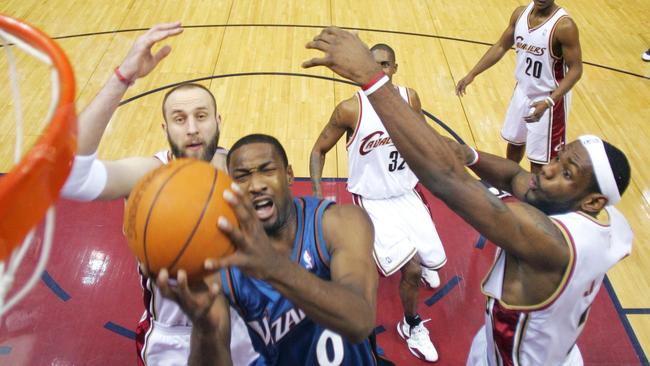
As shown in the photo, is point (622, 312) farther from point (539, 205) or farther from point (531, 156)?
point (539, 205)

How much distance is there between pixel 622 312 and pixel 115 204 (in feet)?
14.4

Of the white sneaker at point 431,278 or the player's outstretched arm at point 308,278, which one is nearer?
the player's outstretched arm at point 308,278

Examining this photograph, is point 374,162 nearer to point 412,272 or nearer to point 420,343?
point 412,272

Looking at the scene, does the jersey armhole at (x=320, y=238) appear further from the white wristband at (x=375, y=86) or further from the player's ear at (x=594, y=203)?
the player's ear at (x=594, y=203)

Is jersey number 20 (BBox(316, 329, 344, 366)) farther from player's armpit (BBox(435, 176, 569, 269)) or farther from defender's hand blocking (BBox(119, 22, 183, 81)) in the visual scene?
defender's hand blocking (BBox(119, 22, 183, 81))

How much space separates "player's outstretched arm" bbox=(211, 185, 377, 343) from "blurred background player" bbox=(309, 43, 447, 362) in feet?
5.91

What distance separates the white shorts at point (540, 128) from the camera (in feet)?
16.1

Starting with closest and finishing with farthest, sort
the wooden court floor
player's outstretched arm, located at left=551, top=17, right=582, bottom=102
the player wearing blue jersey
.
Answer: the player wearing blue jersey < player's outstretched arm, located at left=551, top=17, right=582, bottom=102 < the wooden court floor

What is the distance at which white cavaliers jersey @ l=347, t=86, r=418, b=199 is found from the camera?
3.99m

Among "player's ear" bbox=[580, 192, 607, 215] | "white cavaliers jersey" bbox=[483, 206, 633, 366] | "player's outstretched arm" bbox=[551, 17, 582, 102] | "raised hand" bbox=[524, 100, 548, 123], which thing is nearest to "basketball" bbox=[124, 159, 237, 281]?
"white cavaliers jersey" bbox=[483, 206, 633, 366]

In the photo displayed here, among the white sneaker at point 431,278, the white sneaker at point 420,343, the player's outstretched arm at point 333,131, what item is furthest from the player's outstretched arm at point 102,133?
the white sneaker at point 431,278

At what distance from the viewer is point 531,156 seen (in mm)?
5059

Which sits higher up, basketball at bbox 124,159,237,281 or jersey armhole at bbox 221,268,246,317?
basketball at bbox 124,159,237,281

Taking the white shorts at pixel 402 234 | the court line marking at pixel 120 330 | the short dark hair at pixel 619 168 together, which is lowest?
the court line marking at pixel 120 330
